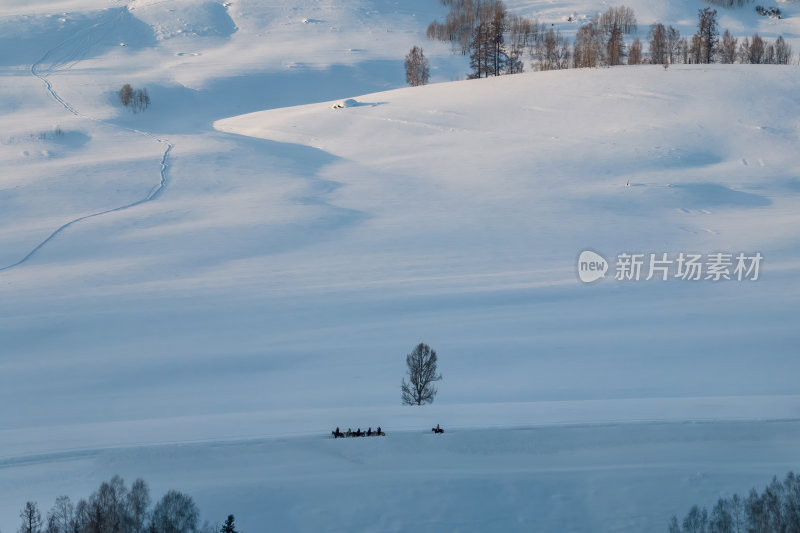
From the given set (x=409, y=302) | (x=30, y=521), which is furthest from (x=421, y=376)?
(x=30, y=521)

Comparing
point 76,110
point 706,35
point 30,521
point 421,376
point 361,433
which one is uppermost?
point 706,35

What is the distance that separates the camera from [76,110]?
3644 centimetres

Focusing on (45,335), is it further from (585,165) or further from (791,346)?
(585,165)

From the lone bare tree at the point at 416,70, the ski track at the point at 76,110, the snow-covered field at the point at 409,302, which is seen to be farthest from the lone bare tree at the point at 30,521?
the lone bare tree at the point at 416,70

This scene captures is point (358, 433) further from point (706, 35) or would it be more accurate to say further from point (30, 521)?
point (706, 35)

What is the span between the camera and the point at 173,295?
17.1 metres

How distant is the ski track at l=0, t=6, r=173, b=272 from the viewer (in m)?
21.3

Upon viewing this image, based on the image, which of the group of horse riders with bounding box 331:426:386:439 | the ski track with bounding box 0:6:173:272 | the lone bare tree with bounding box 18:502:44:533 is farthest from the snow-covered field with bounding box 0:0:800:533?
the lone bare tree with bounding box 18:502:44:533

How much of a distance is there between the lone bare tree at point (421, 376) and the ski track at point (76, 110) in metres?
11.7

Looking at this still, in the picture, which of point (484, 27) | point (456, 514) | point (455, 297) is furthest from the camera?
point (484, 27)

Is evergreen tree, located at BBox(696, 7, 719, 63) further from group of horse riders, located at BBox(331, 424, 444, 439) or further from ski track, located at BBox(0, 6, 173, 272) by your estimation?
group of horse riders, located at BBox(331, 424, 444, 439)

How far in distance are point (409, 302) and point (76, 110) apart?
87.3ft

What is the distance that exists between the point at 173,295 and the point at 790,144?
2309 cm

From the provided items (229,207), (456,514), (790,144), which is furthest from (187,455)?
(790,144)
